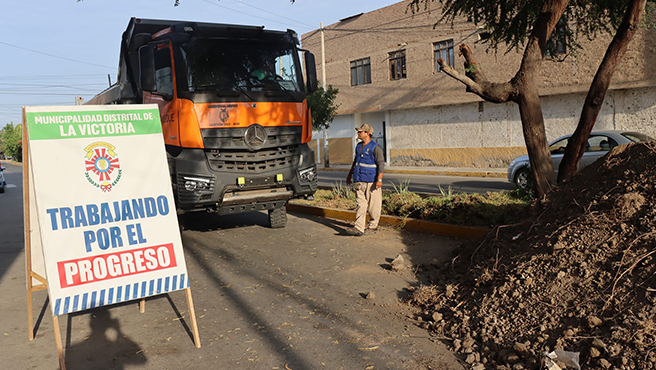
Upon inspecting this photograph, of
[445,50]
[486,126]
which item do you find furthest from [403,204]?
[445,50]

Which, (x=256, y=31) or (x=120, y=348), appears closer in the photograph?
(x=120, y=348)

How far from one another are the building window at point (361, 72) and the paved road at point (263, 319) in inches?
867

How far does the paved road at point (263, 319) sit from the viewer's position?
409 centimetres

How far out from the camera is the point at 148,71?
793cm

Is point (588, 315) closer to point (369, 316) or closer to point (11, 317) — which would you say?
point (369, 316)

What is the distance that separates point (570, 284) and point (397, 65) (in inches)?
947

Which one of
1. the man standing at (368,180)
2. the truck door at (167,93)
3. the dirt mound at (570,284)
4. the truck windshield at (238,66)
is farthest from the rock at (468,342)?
the truck windshield at (238,66)

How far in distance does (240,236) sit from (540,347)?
5985mm

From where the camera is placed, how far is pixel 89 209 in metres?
4.26

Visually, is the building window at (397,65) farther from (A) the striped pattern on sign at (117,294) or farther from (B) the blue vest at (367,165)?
(A) the striped pattern on sign at (117,294)

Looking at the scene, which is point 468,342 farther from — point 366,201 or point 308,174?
point 308,174

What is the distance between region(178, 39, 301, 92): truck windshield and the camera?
7.96 m

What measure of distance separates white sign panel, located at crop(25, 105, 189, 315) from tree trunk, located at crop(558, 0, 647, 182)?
5.49 metres

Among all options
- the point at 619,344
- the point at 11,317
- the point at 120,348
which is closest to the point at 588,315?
the point at 619,344
